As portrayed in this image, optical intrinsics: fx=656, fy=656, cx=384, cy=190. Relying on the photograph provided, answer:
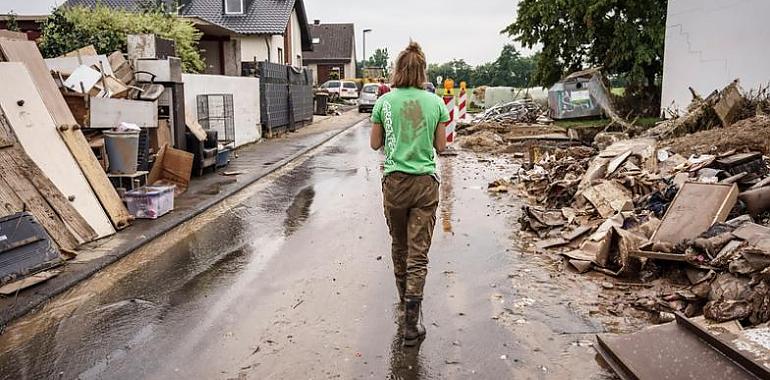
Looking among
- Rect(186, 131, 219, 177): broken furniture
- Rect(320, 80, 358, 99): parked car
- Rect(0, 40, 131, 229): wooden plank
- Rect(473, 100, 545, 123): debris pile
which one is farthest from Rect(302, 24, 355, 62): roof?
Rect(0, 40, 131, 229): wooden plank

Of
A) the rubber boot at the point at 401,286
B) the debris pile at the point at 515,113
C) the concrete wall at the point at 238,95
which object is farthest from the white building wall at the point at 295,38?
the rubber boot at the point at 401,286

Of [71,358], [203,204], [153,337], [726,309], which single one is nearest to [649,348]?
[726,309]

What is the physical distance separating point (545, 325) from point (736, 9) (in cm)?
1314

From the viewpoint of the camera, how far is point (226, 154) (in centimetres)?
1348

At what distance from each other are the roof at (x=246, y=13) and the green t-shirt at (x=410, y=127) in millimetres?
30472

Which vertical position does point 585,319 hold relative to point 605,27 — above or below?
below

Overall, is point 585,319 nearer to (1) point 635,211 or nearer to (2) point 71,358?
(1) point 635,211

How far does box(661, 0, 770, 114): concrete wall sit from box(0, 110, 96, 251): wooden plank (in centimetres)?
1327

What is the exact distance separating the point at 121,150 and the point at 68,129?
107cm

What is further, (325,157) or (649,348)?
(325,157)

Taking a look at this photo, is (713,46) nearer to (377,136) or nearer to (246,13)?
(377,136)

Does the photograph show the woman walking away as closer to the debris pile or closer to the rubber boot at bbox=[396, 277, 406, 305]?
the rubber boot at bbox=[396, 277, 406, 305]

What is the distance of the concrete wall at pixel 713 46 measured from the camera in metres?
14.1

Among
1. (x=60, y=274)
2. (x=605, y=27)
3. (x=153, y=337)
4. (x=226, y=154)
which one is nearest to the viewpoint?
(x=153, y=337)
